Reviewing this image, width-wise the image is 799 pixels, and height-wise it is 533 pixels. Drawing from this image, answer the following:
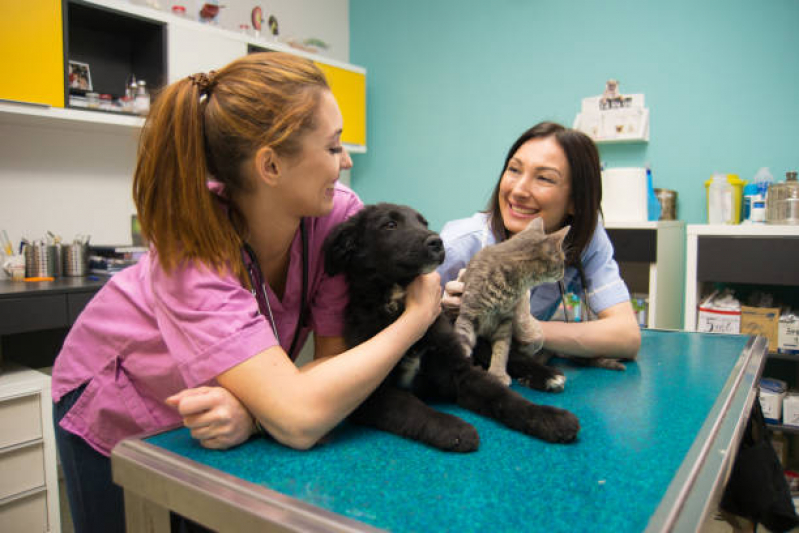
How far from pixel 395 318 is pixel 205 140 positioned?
0.47 metres

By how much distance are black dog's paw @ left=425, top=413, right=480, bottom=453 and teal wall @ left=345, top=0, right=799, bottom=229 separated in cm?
279

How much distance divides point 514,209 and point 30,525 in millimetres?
2137

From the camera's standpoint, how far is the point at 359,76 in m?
3.94

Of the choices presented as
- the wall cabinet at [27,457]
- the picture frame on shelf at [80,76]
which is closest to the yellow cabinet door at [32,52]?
the picture frame on shelf at [80,76]

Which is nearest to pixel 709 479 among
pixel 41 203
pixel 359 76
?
pixel 41 203

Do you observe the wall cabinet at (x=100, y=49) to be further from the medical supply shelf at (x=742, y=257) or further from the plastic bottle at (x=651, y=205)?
the medical supply shelf at (x=742, y=257)

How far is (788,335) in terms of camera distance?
238 centimetres

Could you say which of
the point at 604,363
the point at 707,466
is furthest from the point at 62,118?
the point at 707,466

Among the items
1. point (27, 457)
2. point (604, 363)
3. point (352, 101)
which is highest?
point (352, 101)

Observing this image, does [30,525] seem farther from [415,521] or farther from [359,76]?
[359,76]

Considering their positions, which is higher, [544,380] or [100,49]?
[100,49]

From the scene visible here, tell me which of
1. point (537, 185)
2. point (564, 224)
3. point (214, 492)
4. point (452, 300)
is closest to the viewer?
point (214, 492)

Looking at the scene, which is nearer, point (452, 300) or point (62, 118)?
point (452, 300)

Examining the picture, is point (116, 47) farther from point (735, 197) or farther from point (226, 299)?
point (735, 197)
